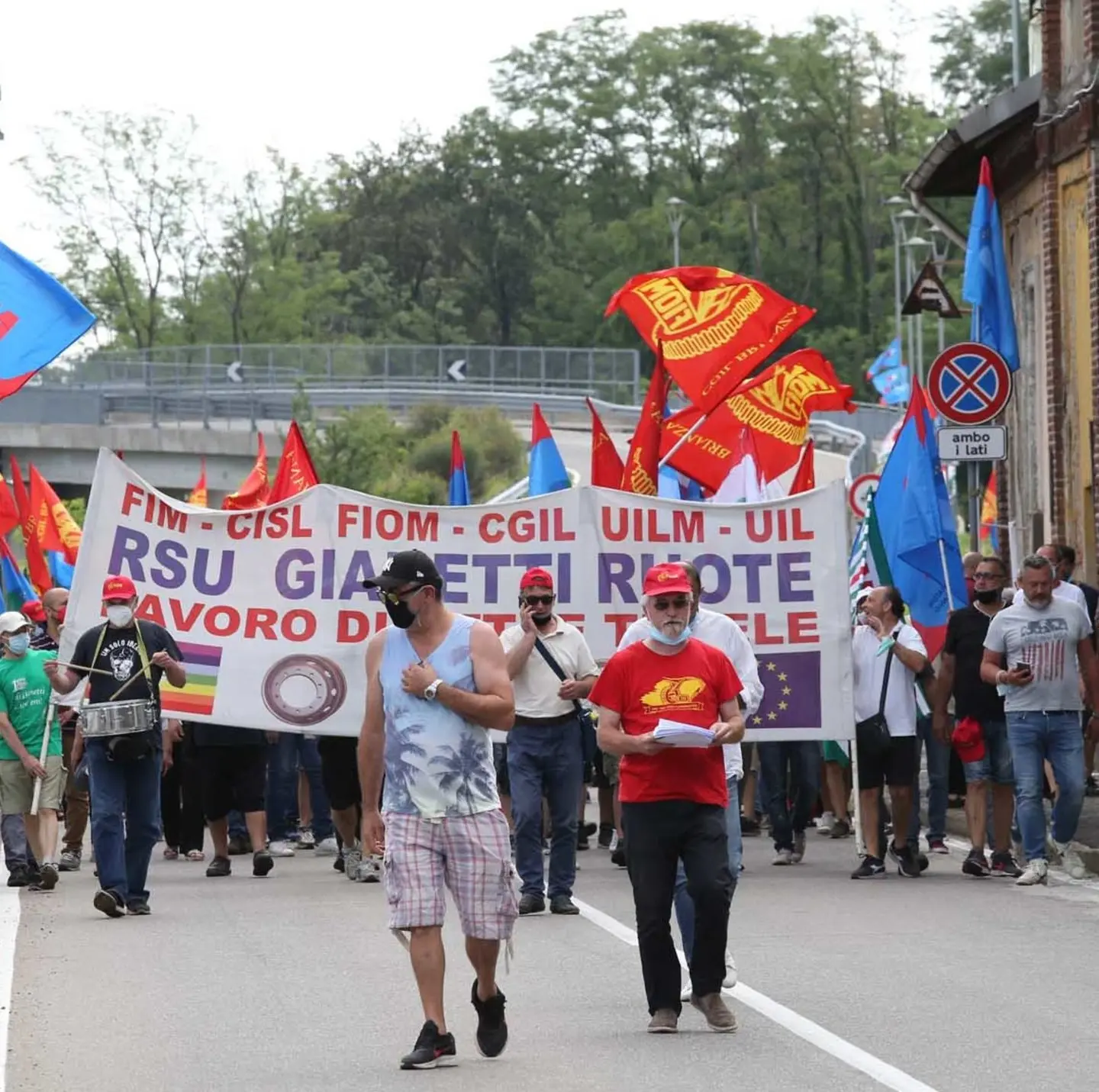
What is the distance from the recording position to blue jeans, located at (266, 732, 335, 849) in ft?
59.4

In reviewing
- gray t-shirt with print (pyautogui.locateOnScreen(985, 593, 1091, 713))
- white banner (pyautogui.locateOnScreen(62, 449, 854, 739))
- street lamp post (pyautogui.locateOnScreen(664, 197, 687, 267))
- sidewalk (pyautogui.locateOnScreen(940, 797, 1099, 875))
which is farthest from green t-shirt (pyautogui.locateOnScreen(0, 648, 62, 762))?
street lamp post (pyautogui.locateOnScreen(664, 197, 687, 267))

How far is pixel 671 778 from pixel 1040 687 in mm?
5621

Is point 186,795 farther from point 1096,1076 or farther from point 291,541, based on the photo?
point 1096,1076

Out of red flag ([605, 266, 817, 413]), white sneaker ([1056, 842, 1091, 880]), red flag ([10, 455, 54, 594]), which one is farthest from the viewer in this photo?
red flag ([10, 455, 54, 594])

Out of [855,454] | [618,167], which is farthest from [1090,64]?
[618,167]

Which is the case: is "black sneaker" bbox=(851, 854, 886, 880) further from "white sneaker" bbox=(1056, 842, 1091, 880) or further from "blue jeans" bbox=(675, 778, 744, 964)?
"blue jeans" bbox=(675, 778, 744, 964)

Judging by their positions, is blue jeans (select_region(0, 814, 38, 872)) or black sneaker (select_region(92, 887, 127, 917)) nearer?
black sneaker (select_region(92, 887, 127, 917))

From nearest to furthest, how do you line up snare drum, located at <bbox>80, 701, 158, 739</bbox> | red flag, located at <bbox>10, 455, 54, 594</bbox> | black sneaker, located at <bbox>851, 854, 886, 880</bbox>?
snare drum, located at <bbox>80, 701, 158, 739</bbox> < black sneaker, located at <bbox>851, 854, 886, 880</bbox> < red flag, located at <bbox>10, 455, 54, 594</bbox>

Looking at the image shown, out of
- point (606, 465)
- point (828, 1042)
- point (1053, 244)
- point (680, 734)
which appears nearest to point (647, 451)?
point (606, 465)

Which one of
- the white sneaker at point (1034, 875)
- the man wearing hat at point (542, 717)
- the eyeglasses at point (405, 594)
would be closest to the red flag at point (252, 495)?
the man wearing hat at point (542, 717)

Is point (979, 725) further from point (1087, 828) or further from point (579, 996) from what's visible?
point (579, 996)

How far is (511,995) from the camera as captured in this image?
10.8 m

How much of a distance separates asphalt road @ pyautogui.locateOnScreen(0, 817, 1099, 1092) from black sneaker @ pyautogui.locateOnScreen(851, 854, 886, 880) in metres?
0.24

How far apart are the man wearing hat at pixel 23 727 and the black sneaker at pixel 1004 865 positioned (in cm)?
563
